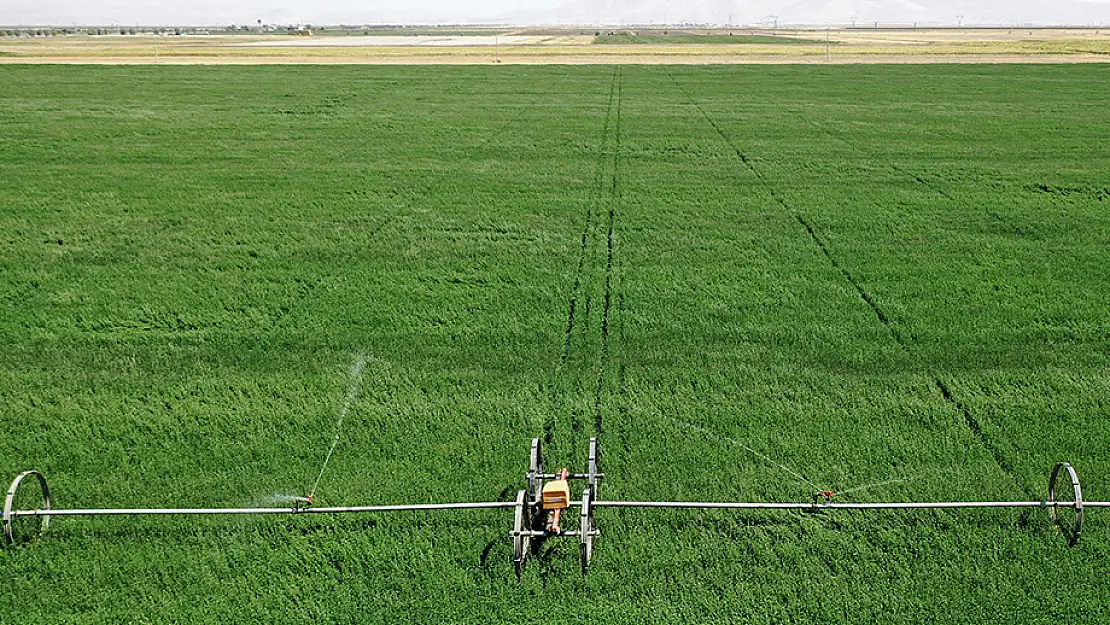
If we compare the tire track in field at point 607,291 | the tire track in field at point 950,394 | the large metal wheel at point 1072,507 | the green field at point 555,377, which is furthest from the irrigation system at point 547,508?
the tire track in field at point 607,291

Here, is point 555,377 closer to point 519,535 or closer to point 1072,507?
point 519,535

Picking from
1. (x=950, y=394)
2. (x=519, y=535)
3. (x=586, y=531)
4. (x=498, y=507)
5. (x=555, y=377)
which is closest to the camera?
(x=519, y=535)

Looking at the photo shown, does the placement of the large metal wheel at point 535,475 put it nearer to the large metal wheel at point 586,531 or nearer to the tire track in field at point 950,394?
the large metal wheel at point 586,531

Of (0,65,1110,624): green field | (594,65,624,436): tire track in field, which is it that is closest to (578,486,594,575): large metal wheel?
(0,65,1110,624): green field

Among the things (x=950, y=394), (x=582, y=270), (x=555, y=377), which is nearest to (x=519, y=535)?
(x=555, y=377)

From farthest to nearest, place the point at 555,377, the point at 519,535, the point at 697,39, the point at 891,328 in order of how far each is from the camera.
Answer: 1. the point at 697,39
2. the point at 891,328
3. the point at 555,377
4. the point at 519,535

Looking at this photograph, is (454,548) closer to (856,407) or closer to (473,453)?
(473,453)

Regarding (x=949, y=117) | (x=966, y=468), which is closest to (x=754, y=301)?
(x=966, y=468)
